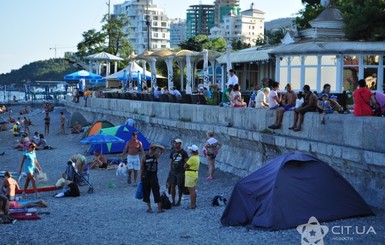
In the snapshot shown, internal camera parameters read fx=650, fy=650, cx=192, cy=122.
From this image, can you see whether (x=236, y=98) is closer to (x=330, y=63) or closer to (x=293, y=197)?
(x=330, y=63)

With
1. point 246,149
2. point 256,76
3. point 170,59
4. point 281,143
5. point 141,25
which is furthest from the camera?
point 141,25

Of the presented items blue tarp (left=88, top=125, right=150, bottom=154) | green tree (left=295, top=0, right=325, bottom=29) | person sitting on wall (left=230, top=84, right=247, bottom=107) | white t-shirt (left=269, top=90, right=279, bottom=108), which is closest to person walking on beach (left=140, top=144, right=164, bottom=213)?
white t-shirt (left=269, top=90, right=279, bottom=108)

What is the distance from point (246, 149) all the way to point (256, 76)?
18.8m

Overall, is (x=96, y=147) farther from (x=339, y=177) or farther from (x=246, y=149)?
(x=339, y=177)

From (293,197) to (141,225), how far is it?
128 inches

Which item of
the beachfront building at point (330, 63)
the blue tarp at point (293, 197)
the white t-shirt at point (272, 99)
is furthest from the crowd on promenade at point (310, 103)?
the beachfront building at point (330, 63)

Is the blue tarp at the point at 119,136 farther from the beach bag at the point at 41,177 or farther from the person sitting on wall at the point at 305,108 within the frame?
the person sitting on wall at the point at 305,108

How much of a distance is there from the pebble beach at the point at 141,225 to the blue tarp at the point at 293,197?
0.78 ft

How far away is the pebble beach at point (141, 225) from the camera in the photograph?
37.0ft

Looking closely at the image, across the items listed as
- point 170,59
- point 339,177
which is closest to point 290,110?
point 339,177

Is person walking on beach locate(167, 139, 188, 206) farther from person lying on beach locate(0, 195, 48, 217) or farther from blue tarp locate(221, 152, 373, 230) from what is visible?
person lying on beach locate(0, 195, 48, 217)

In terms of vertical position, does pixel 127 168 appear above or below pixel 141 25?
below

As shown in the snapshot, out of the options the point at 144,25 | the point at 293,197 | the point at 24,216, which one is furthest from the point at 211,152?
the point at 144,25

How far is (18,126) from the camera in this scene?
149 feet
